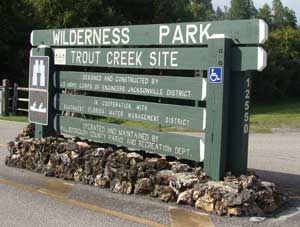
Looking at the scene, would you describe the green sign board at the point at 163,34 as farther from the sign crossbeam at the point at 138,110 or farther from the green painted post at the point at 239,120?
the sign crossbeam at the point at 138,110

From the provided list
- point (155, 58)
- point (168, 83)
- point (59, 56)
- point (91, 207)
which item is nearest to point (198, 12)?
point (59, 56)

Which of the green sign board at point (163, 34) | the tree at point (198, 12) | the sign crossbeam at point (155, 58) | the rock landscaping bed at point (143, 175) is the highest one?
the tree at point (198, 12)

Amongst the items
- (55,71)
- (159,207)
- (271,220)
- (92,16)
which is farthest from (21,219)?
(92,16)

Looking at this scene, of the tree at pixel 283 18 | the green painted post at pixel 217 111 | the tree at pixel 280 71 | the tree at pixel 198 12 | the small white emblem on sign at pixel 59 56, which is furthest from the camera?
the tree at pixel 283 18

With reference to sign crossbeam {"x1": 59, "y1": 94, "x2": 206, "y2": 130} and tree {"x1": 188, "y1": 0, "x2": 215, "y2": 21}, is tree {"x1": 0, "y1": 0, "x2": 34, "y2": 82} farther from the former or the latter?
sign crossbeam {"x1": 59, "y1": 94, "x2": 206, "y2": 130}

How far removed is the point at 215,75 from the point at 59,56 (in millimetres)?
3628

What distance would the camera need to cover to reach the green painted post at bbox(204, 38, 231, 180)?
23.7 ft

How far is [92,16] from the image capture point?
120 ft

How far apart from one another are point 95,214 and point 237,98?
2.30 m

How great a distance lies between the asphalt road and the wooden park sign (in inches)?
33.6

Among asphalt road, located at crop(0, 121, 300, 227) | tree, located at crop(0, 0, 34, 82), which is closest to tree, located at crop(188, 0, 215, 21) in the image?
tree, located at crop(0, 0, 34, 82)

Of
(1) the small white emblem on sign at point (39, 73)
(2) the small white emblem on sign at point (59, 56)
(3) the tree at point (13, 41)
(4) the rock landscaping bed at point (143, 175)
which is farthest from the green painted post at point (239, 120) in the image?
(3) the tree at point (13, 41)

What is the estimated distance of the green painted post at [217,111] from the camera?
7.21 meters

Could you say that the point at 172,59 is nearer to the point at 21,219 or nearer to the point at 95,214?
the point at 95,214
